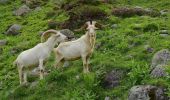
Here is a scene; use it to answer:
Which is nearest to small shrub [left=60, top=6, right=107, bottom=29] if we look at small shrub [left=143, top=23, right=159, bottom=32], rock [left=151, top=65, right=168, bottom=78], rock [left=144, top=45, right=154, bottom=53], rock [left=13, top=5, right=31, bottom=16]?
small shrub [left=143, top=23, right=159, bottom=32]

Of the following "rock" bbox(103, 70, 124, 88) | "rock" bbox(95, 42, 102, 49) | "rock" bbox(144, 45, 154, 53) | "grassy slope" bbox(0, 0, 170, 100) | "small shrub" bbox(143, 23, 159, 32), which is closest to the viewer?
"grassy slope" bbox(0, 0, 170, 100)

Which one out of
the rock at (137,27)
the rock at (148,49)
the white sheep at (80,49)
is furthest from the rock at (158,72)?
the rock at (137,27)

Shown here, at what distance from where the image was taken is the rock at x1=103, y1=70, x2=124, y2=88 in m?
18.7

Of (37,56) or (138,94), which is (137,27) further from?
(138,94)

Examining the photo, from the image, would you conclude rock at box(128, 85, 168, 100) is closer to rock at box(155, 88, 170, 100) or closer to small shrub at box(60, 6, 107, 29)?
rock at box(155, 88, 170, 100)

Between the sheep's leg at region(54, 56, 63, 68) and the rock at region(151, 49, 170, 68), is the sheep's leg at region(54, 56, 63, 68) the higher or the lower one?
the lower one

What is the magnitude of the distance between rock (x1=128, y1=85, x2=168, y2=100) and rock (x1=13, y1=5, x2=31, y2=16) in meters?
21.1

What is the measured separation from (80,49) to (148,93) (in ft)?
14.9

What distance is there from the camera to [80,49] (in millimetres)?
20047

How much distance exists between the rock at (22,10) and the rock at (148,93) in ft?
69.2

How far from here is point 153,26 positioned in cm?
2502

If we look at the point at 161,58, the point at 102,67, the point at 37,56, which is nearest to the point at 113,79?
the point at 102,67

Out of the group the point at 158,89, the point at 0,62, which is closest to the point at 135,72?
the point at 158,89

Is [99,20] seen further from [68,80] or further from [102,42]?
[68,80]
